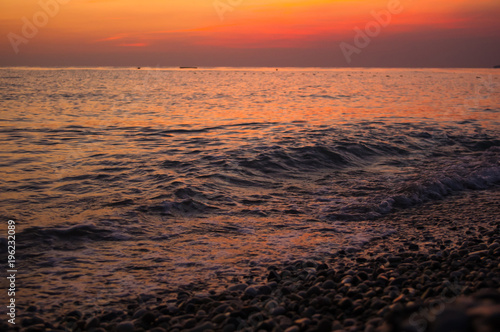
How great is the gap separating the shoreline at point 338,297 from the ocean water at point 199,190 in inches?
19.8

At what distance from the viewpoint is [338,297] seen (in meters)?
5.13

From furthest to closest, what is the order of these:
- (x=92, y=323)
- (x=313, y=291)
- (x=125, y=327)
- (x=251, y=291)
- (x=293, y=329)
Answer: (x=251, y=291), (x=313, y=291), (x=92, y=323), (x=125, y=327), (x=293, y=329)

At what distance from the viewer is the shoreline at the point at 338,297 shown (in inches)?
173

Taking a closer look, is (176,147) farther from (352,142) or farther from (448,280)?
(448,280)

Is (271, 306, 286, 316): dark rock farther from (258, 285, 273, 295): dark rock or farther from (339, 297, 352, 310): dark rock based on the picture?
(339, 297, 352, 310): dark rock

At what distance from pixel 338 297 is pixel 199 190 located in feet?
23.3

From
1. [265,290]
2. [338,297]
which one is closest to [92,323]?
[265,290]

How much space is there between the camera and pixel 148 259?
275 inches

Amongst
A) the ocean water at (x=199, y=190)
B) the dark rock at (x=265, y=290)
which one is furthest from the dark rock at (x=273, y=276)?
the ocean water at (x=199, y=190)

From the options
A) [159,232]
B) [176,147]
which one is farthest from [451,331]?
[176,147]

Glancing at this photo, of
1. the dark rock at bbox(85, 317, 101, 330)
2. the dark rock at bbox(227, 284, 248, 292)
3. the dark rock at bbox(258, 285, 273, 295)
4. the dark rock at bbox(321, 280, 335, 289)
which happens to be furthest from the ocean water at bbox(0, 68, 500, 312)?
the dark rock at bbox(321, 280, 335, 289)

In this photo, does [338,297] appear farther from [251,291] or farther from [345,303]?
[251,291]

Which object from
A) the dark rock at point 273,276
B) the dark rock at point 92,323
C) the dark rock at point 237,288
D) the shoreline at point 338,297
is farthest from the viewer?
the dark rock at point 273,276

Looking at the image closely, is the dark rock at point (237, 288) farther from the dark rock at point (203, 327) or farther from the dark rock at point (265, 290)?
the dark rock at point (203, 327)
